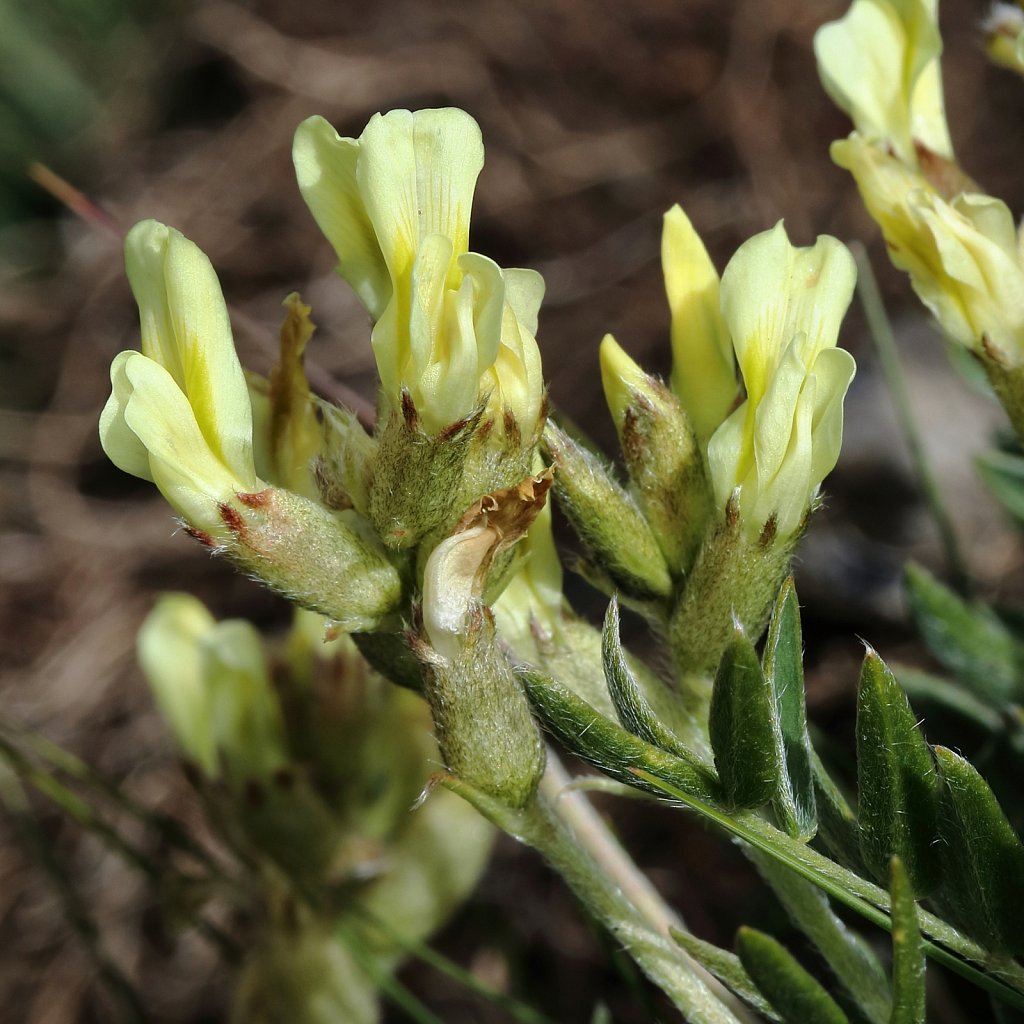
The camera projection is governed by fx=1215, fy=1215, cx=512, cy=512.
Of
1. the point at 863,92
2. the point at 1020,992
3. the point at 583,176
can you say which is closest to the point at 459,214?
the point at 863,92

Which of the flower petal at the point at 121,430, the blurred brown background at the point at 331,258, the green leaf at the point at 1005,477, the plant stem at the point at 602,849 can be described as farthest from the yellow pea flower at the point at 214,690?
the green leaf at the point at 1005,477

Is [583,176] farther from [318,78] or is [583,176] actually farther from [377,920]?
[377,920]

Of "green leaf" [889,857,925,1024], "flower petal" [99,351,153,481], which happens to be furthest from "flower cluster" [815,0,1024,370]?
"flower petal" [99,351,153,481]

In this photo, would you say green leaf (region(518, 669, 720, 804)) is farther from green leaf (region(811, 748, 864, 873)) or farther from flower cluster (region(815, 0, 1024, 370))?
flower cluster (region(815, 0, 1024, 370))

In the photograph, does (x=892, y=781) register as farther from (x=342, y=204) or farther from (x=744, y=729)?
(x=342, y=204)

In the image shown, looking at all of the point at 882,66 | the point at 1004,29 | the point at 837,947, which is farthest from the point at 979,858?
the point at 1004,29

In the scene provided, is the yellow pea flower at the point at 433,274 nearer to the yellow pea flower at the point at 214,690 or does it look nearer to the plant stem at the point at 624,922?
the plant stem at the point at 624,922
